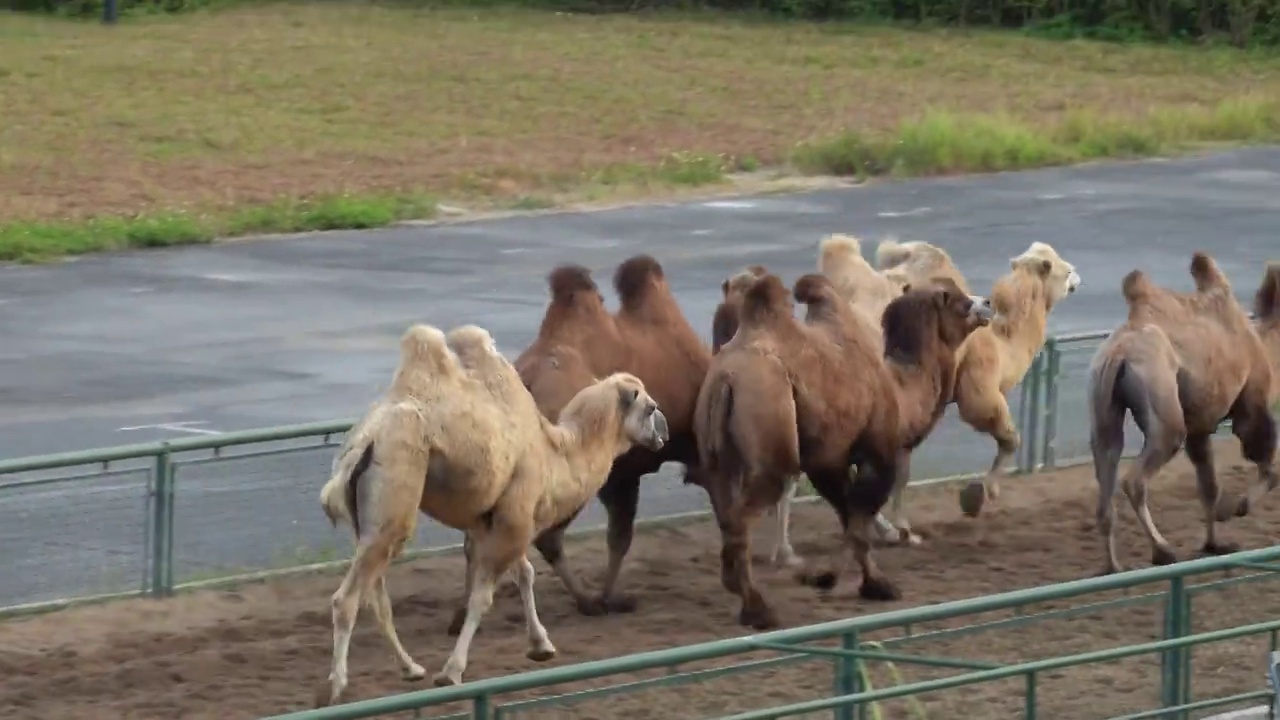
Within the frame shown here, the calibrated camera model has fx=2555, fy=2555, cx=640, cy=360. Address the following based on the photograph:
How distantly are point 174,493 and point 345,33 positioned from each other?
38512 mm

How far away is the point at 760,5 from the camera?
5588cm

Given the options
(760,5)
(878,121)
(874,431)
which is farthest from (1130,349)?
(760,5)

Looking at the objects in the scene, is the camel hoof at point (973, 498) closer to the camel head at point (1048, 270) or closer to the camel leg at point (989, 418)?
the camel leg at point (989, 418)

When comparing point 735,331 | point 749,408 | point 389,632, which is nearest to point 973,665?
point 389,632

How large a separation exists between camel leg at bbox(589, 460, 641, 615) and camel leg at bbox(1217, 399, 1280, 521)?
11.8ft

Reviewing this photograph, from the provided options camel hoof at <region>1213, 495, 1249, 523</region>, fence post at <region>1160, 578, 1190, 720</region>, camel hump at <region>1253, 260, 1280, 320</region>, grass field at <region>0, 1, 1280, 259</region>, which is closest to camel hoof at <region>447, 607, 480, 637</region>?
fence post at <region>1160, 578, 1190, 720</region>

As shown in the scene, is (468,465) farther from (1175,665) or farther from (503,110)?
(503,110)

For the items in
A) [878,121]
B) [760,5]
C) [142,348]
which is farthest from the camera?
[760,5]

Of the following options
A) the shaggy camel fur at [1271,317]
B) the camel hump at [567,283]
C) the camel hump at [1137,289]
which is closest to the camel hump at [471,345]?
the camel hump at [567,283]

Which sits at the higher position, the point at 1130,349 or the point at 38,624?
the point at 1130,349

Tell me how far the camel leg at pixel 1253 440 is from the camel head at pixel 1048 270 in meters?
1.32

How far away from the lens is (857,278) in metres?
14.4

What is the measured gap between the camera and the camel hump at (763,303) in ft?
40.4

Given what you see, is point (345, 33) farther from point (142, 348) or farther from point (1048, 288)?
point (1048, 288)
